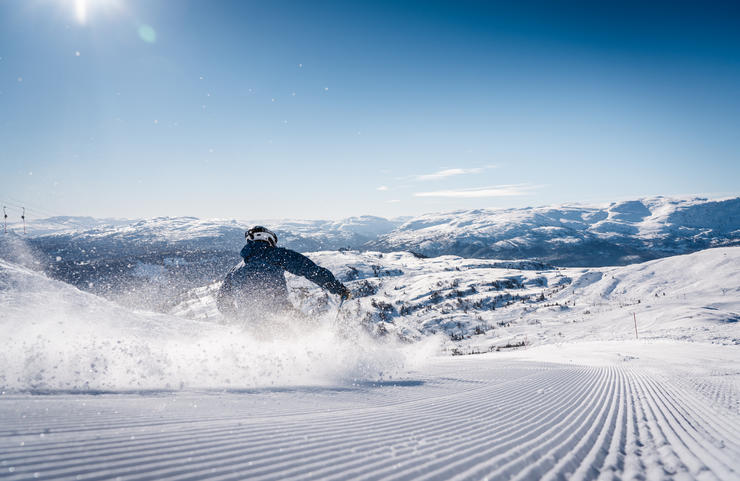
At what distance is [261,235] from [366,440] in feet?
18.4

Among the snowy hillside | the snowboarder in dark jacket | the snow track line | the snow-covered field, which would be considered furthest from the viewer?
the snowy hillside

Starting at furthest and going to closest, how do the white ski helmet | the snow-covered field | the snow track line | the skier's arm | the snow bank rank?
the skier's arm < the white ski helmet < the snow bank < the snow-covered field < the snow track line

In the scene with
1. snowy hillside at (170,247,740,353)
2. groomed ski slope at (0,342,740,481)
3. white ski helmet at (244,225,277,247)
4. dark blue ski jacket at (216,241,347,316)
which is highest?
white ski helmet at (244,225,277,247)

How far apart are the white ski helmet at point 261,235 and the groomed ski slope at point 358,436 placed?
11.8ft

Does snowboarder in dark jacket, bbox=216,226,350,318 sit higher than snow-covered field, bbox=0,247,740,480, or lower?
higher

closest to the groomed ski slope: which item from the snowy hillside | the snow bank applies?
the snow bank

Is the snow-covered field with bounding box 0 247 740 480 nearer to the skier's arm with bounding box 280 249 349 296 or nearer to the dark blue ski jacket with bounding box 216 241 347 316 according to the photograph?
the dark blue ski jacket with bounding box 216 241 347 316

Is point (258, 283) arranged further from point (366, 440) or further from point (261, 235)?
point (366, 440)

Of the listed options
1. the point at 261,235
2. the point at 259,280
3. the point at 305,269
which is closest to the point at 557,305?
the point at 305,269

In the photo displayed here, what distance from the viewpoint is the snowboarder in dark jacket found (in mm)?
7125

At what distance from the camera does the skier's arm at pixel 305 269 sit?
7555 mm

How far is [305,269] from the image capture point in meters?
7.61

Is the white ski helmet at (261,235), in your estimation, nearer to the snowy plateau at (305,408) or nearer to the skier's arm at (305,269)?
the skier's arm at (305,269)

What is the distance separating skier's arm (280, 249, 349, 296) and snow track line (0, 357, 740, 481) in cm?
296
